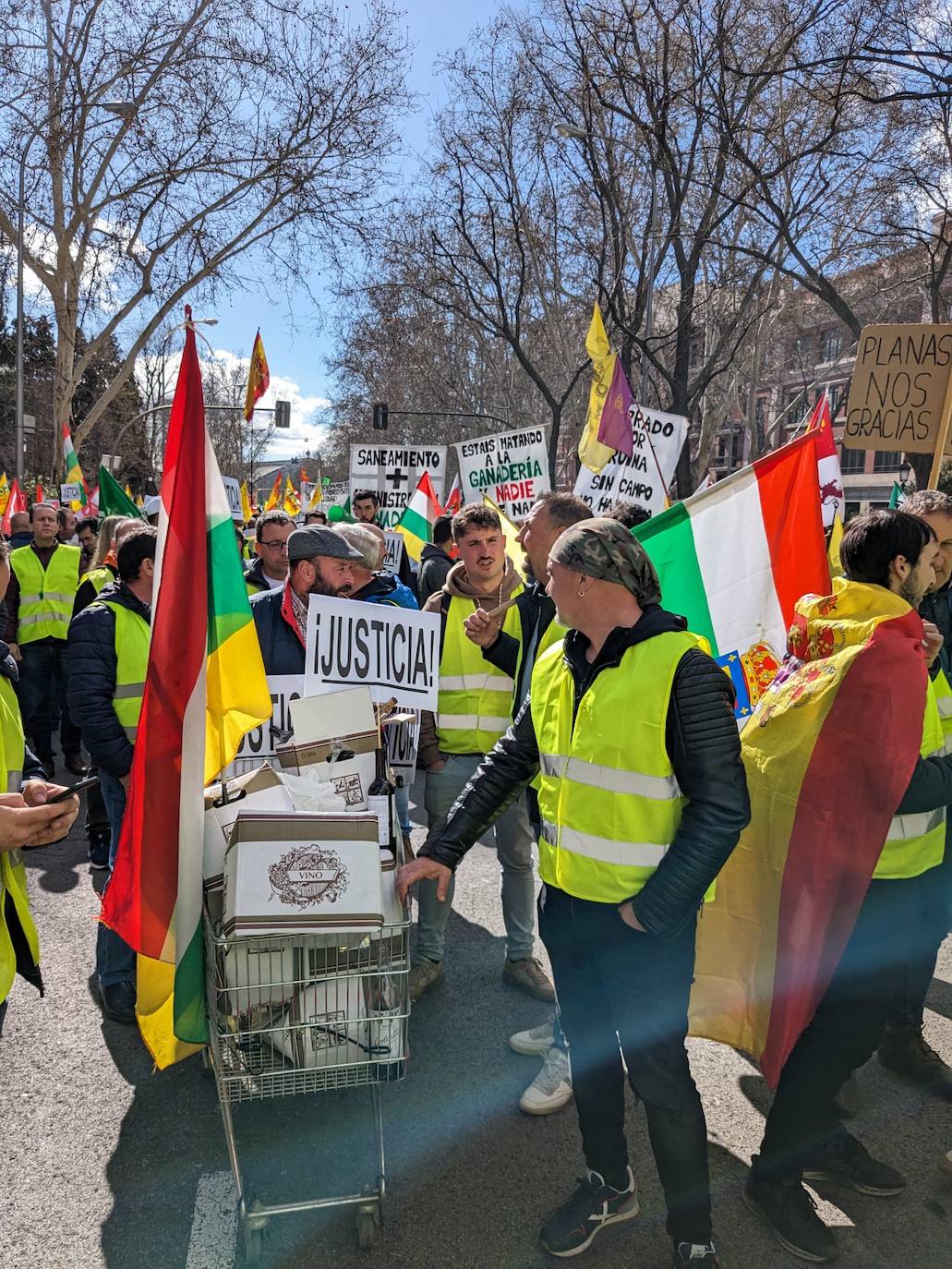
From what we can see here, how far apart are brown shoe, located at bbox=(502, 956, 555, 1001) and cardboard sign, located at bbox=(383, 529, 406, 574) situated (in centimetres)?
634

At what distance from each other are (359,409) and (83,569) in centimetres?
4092

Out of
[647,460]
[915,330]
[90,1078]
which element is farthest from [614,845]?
[647,460]

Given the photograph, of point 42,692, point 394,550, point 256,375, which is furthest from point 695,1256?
point 256,375

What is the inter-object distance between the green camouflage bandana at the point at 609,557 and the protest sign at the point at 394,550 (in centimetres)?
775

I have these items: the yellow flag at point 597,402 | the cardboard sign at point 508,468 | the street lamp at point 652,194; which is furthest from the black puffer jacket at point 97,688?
the street lamp at point 652,194

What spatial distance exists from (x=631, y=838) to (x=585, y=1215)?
46.0 inches

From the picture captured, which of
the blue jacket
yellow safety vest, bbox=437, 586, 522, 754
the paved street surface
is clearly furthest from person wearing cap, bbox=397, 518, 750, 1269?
the blue jacket

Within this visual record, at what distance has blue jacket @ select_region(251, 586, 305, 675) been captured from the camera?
4.23 m

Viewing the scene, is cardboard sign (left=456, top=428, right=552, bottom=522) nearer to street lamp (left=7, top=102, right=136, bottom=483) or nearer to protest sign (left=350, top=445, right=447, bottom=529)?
protest sign (left=350, top=445, right=447, bottom=529)

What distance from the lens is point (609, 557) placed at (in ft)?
8.29

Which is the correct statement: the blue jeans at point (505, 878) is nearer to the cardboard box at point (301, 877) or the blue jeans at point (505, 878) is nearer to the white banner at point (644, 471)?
the cardboard box at point (301, 877)

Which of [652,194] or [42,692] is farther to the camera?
[652,194]

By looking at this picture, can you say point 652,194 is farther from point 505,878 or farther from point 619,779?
point 619,779

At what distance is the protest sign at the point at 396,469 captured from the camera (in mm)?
12391
